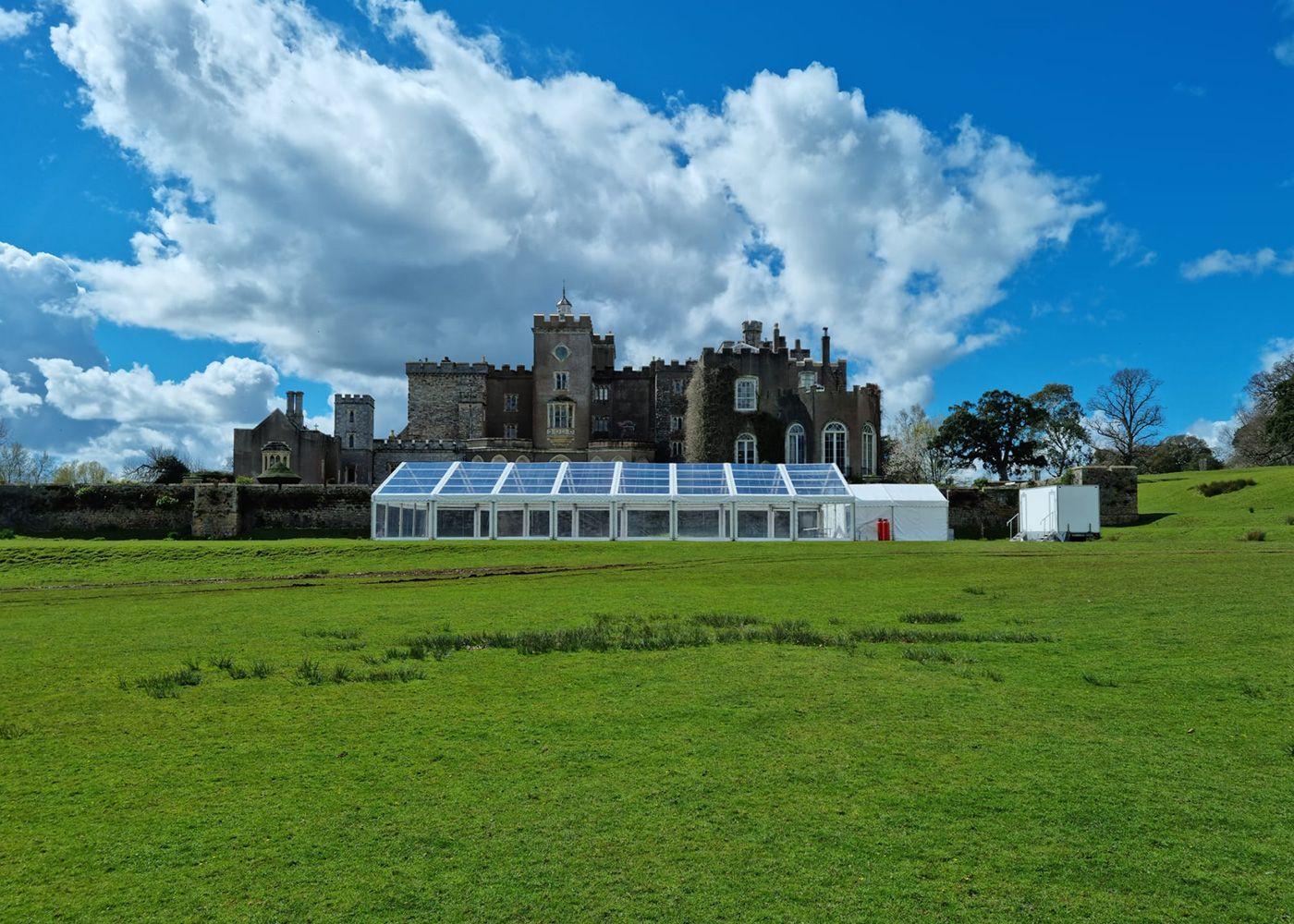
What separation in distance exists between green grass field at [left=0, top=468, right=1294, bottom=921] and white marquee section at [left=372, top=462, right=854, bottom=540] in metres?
21.1

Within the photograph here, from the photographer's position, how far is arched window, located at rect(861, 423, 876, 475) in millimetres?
53688

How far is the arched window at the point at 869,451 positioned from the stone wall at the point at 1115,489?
52.4 ft

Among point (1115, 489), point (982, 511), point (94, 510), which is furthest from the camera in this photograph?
point (982, 511)

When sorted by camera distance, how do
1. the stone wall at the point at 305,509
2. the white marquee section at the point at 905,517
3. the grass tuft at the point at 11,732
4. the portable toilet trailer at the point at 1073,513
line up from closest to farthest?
the grass tuft at the point at 11,732
the portable toilet trailer at the point at 1073,513
the white marquee section at the point at 905,517
the stone wall at the point at 305,509

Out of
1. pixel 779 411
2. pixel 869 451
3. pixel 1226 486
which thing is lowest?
pixel 1226 486

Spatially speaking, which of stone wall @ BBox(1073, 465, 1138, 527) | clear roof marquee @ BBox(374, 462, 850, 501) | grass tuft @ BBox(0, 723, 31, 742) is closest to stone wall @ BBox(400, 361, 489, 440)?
clear roof marquee @ BBox(374, 462, 850, 501)

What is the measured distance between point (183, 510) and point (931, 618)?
3385cm

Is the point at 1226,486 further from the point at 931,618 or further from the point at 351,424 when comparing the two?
the point at 351,424

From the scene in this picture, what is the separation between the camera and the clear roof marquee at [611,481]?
35938mm

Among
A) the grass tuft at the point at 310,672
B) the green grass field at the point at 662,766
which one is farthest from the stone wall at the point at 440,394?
the grass tuft at the point at 310,672

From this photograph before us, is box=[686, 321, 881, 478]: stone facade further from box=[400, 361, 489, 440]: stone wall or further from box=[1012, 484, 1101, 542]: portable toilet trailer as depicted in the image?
box=[1012, 484, 1101, 542]: portable toilet trailer

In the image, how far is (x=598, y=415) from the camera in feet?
195

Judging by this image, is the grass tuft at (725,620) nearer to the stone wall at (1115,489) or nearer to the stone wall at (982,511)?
the stone wall at (982,511)

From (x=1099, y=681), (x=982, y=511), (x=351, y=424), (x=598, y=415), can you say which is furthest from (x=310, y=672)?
(x=351, y=424)
